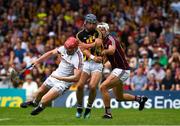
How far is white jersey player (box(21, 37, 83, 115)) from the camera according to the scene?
16.5m

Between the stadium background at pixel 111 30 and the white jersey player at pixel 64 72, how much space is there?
8012 mm

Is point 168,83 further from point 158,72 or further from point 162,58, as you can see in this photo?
point 162,58

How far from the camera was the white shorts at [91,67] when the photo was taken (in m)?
17.6

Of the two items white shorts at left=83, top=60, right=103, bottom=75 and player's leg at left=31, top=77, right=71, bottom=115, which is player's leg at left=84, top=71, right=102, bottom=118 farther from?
player's leg at left=31, top=77, right=71, bottom=115

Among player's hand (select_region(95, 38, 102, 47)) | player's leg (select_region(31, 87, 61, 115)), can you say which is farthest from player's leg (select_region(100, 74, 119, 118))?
player's leg (select_region(31, 87, 61, 115))

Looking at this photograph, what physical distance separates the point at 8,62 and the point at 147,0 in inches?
283

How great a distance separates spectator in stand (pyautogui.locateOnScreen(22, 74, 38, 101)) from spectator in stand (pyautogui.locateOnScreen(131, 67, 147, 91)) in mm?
3428

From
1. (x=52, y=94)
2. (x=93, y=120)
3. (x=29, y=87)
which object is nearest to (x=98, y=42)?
(x=52, y=94)

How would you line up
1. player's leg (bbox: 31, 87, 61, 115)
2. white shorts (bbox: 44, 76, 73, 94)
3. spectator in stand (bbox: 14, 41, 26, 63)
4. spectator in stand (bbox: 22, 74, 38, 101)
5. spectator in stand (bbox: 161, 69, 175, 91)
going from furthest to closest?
spectator in stand (bbox: 14, 41, 26, 63) < spectator in stand (bbox: 161, 69, 175, 91) < spectator in stand (bbox: 22, 74, 38, 101) < white shorts (bbox: 44, 76, 73, 94) < player's leg (bbox: 31, 87, 61, 115)

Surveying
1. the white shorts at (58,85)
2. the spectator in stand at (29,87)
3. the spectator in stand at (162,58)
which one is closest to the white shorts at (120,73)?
the white shorts at (58,85)

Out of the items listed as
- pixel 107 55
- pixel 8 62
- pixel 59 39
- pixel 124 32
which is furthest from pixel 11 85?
pixel 107 55

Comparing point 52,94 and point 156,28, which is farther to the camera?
point 156,28

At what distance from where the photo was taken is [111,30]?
28578 millimetres

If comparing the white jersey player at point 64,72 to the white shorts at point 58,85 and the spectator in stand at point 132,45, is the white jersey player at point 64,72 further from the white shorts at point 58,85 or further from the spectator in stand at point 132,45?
the spectator in stand at point 132,45
